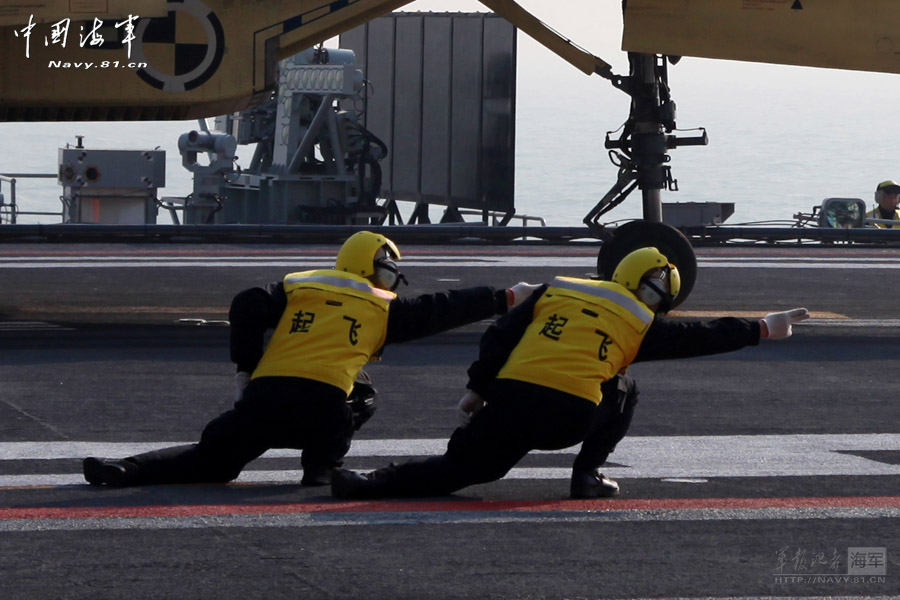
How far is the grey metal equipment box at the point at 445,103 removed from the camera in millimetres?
32875

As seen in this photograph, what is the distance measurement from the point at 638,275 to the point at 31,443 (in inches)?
166

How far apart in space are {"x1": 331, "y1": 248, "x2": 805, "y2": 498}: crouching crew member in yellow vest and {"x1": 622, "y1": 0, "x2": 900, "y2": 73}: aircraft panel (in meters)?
7.16

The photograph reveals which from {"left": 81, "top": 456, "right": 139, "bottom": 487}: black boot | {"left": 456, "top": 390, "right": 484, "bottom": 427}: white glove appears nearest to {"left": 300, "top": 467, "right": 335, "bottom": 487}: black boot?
{"left": 456, "top": 390, "right": 484, "bottom": 427}: white glove

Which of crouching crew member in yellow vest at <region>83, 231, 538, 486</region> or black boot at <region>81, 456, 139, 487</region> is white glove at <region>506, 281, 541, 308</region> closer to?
crouching crew member in yellow vest at <region>83, 231, 538, 486</region>

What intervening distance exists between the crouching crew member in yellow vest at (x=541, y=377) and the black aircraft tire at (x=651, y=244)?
6.86 m

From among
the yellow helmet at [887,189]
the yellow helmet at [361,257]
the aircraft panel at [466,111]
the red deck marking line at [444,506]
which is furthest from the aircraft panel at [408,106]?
the red deck marking line at [444,506]

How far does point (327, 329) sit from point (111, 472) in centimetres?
143

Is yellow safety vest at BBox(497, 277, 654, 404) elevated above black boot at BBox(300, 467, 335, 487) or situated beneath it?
elevated above

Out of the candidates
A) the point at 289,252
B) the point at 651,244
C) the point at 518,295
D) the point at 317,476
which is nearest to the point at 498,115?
the point at 289,252

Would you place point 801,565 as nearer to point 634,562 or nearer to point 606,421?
point 634,562

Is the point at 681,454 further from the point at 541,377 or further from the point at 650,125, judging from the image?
the point at 650,125

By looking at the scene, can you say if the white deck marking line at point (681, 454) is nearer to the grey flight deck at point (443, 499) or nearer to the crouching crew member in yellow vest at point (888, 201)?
the grey flight deck at point (443, 499)

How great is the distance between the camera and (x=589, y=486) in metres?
7.95

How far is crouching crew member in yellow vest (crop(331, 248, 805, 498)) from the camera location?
7.70 metres
